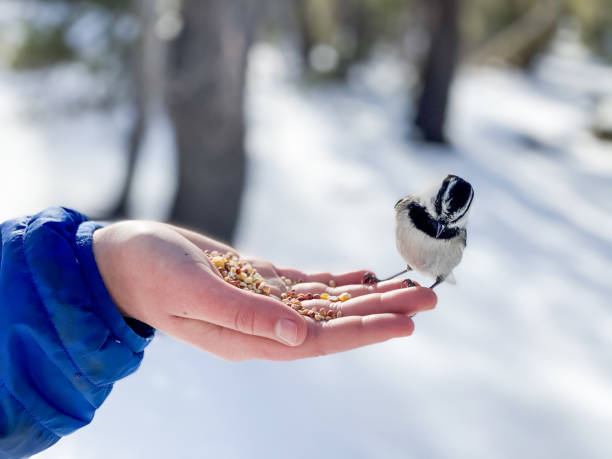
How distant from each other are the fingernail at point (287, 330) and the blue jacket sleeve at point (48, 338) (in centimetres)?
36

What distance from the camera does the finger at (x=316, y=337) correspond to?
1221 mm

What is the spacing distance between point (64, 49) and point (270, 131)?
322 centimetres

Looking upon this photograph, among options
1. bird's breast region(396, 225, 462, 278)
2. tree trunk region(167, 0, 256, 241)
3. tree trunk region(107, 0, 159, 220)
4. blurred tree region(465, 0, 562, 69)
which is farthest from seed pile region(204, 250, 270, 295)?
blurred tree region(465, 0, 562, 69)

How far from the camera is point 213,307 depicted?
1219 millimetres

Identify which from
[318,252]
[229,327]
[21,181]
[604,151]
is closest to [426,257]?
[229,327]

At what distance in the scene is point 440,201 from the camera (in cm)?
135

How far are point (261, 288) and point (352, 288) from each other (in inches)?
10.0

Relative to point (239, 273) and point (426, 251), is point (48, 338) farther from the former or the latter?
point (426, 251)

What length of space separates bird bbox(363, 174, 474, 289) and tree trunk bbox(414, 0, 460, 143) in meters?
5.67

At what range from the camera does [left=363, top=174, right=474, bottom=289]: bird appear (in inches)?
52.5

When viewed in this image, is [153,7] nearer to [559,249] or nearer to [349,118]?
[559,249]

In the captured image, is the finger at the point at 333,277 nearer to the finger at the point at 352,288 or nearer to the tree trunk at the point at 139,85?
the finger at the point at 352,288

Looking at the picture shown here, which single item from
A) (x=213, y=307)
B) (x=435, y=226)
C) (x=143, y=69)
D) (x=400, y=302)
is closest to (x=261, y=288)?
(x=213, y=307)

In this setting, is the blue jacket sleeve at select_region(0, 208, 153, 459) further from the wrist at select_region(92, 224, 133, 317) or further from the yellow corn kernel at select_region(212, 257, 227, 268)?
the yellow corn kernel at select_region(212, 257, 227, 268)
